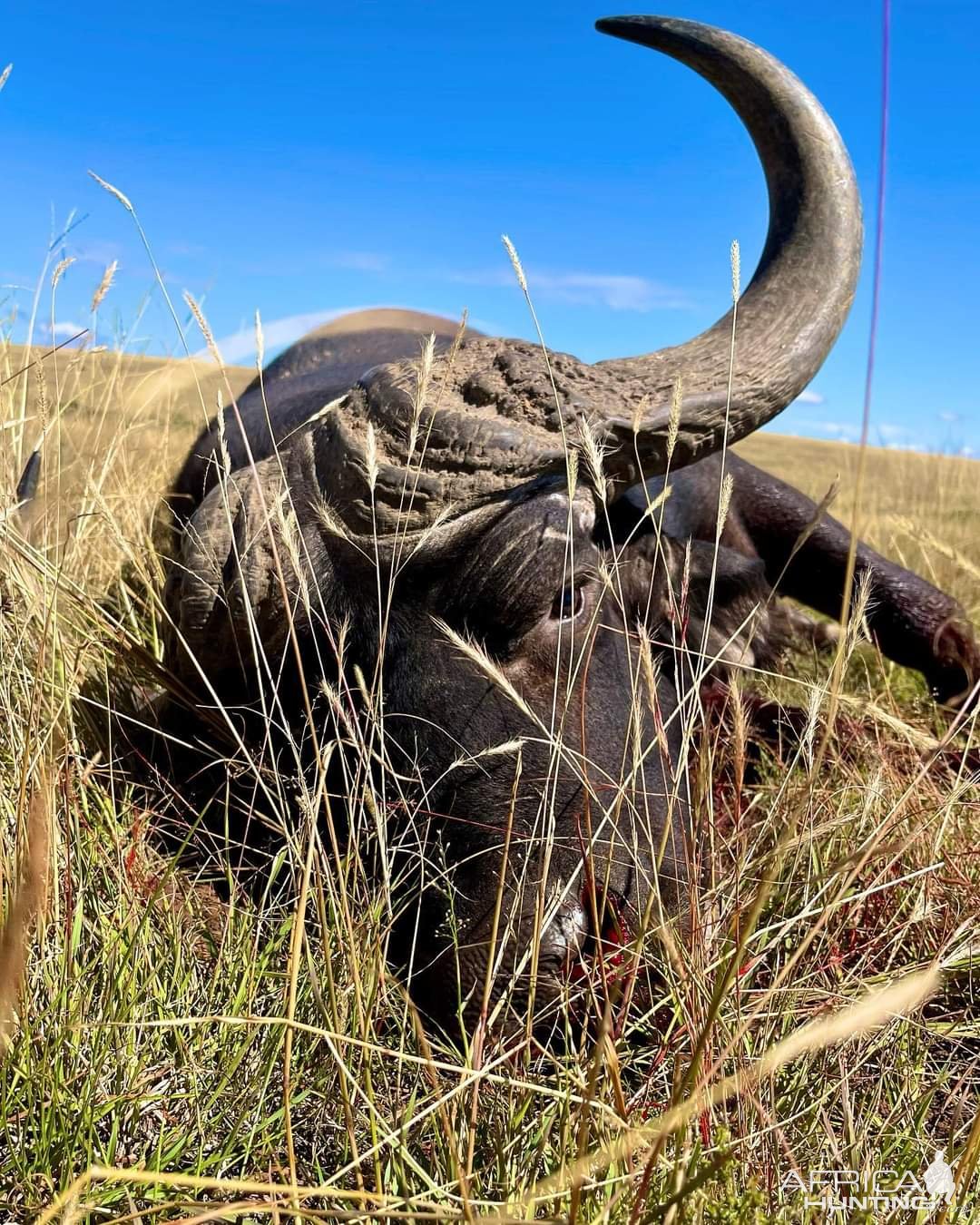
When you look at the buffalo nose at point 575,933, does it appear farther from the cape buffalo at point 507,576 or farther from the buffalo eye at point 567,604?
the buffalo eye at point 567,604

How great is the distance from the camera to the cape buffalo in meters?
1.84

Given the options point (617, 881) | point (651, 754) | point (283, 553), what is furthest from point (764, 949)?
point (283, 553)

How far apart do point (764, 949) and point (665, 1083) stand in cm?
32

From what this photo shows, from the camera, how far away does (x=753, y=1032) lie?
65.2 inches

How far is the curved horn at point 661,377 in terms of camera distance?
2109 mm

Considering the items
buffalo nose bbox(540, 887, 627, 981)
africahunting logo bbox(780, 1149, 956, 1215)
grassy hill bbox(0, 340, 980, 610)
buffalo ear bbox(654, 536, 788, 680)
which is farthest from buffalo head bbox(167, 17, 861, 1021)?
africahunting logo bbox(780, 1149, 956, 1215)

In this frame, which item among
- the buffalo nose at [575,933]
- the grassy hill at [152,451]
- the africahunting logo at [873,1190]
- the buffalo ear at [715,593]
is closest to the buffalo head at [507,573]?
the buffalo nose at [575,933]

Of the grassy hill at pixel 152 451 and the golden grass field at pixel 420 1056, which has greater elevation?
the grassy hill at pixel 152 451

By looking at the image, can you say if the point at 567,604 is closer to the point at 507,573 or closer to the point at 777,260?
the point at 507,573

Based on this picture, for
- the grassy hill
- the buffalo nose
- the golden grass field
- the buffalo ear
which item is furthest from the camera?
the grassy hill

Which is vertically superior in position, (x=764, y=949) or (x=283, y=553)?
(x=283, y=553)

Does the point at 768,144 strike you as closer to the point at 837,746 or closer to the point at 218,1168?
the point at 837,746

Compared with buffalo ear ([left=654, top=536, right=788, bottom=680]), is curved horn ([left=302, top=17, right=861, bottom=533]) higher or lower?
higher

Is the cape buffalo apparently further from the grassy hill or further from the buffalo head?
the grassy hill
